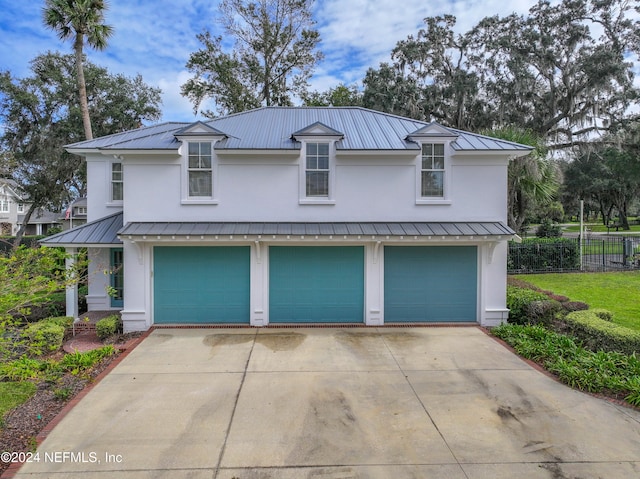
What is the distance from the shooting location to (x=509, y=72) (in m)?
24.5

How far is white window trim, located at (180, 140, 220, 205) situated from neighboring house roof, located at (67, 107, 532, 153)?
0.81 ft

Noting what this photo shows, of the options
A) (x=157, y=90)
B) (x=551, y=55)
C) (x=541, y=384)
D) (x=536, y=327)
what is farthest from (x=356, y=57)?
(x=541, y=384)

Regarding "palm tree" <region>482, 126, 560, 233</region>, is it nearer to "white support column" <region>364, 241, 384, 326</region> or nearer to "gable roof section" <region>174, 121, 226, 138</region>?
"white support column" <region>364, 241, 384, 326</region>

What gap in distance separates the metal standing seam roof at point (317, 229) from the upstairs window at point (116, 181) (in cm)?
248

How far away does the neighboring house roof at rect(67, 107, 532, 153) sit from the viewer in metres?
10.2

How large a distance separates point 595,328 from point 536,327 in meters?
1.36

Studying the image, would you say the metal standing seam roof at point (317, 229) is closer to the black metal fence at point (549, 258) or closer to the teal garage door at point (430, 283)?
the teal garage door at point (430, 283)

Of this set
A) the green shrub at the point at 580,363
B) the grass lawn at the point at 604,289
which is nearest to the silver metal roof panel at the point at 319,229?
the green shrub at the point at 580,363

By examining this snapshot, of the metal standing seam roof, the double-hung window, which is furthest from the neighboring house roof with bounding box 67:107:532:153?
the metal standing seam roof

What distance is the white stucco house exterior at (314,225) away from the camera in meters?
10.2

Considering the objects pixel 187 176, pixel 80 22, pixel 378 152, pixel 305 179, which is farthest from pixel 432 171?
pixel 80 22

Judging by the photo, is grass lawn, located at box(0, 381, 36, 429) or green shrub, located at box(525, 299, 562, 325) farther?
green shrub, located at box(525, 299, 562, 325)

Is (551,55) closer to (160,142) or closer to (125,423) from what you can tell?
(160,142)

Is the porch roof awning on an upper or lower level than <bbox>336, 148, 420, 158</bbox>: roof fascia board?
lower
